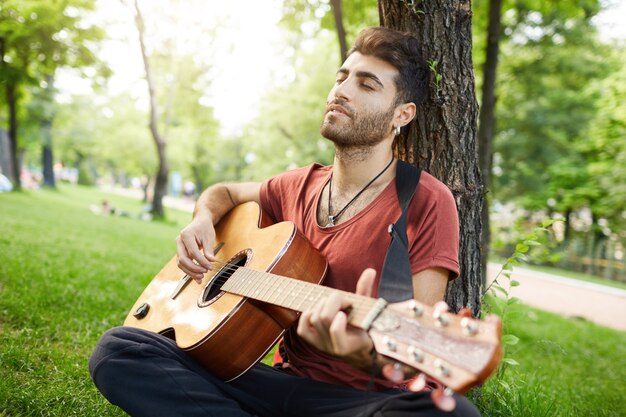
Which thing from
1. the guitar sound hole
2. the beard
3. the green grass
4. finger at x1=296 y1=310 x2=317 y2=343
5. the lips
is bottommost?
the green grass

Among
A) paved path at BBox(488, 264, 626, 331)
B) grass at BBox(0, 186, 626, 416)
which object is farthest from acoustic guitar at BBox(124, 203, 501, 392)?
paved path at BBox(488, 264, 626, 331)

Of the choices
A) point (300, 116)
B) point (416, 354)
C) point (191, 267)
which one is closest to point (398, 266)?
point (416, 354)

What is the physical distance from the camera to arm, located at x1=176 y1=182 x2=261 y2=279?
2.61 m

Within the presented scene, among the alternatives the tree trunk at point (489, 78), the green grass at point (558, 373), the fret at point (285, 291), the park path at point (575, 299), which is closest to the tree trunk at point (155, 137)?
the tree trunk at point (489, 78)

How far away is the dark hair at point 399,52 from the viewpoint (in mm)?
2611

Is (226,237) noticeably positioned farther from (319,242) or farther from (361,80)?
(361,80)

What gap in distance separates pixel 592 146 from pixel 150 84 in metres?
18.7

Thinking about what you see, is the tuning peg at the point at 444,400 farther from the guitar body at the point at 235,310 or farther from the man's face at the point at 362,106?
the man's face at the point at 362,106

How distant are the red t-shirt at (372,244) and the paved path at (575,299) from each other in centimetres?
802

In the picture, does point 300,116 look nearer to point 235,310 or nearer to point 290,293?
point 235,310

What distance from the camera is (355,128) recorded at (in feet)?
8.22

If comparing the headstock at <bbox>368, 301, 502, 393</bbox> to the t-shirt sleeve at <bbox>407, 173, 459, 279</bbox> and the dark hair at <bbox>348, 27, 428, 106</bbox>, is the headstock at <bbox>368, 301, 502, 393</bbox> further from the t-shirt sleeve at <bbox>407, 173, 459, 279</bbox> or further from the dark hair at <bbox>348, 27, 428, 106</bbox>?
the dark hair at <bbox>348, 27, 428, 106</bbox>

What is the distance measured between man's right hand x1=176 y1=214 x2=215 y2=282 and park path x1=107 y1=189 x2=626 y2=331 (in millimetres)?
7902

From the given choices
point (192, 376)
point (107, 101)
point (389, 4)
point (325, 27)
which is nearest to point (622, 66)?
point (325, 27)
